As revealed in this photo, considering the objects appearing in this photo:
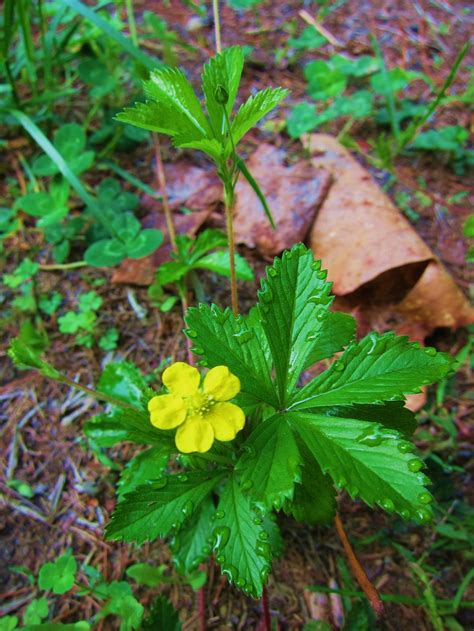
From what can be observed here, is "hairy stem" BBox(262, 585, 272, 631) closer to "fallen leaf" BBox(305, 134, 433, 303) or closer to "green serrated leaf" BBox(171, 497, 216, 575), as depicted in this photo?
"green serrated leaf" BBox(171, 497, 216, 575)

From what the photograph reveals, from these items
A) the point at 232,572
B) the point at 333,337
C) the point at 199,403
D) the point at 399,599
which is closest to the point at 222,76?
the point at 333,337

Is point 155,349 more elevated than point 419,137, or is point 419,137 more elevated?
point 419,137

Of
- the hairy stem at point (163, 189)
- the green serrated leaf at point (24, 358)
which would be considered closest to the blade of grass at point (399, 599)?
the green serrated leaf at point (24, 358)

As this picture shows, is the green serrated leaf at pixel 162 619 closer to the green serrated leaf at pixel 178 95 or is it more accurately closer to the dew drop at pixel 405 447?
the dew drop at pixel 405 447

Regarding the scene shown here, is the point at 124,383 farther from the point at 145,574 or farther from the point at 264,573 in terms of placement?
the point at 264,573

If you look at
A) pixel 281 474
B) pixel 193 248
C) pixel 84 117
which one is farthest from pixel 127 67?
pixel 281 474

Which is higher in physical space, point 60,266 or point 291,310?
point 291,310

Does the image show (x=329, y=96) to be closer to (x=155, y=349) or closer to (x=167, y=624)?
(x=155, y=349)

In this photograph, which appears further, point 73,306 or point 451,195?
point 451,195
